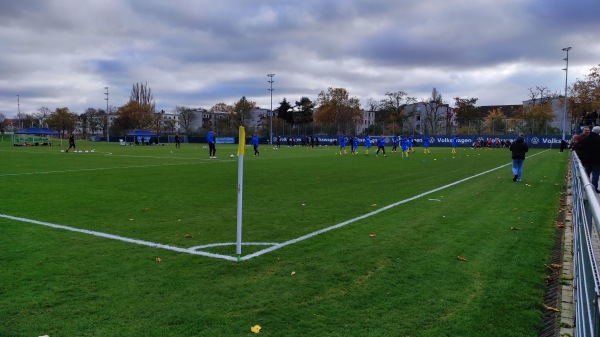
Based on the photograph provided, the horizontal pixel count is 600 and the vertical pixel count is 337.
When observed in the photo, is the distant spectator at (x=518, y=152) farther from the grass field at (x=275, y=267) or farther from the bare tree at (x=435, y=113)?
the bare tree at (x=435, y=113)

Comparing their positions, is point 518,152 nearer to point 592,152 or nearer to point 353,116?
point 592,152

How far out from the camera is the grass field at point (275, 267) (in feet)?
13.4

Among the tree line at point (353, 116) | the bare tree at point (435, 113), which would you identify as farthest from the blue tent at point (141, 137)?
the bare tree at point (435, 113)

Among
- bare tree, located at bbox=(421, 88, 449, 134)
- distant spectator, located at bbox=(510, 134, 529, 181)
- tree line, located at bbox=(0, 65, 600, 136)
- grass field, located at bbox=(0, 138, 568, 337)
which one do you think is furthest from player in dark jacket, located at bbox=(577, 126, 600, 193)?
bare tree, located at bbox=(421, 88, 449, 134)

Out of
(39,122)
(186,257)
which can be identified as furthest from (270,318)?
(39,122)

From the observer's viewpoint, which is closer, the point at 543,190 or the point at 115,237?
the point at 115,237

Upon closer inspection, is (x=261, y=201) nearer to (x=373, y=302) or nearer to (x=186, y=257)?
(x=186, y=257)

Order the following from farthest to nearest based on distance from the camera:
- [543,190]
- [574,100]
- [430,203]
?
[574,100] → [543,190] → [430,203]

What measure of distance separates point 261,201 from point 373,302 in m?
6.85

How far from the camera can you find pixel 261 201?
11156 millimetres

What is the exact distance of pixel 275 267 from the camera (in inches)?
222

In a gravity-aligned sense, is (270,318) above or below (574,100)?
below

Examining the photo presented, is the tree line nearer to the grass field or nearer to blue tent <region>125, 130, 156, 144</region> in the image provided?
blue tent <region>125, 130, 156, 144</region>

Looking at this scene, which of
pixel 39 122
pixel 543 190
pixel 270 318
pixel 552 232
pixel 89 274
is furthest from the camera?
pixel 39 122
